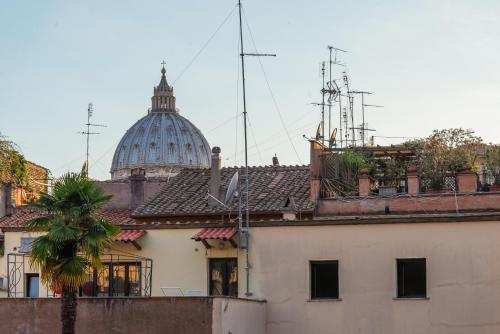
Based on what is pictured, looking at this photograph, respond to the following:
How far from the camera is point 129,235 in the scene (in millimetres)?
33031

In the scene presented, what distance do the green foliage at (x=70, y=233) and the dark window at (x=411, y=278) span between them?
7505 mm

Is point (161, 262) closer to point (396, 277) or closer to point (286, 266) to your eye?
point (286, 266)

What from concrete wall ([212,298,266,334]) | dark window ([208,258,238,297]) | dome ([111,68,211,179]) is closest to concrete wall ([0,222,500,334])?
concrete wall ([212,298,266,334])

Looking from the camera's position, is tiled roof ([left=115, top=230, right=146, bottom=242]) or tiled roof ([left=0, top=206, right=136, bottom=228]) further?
tiled roof ([left=0, top=206, right=136, bottom=228])

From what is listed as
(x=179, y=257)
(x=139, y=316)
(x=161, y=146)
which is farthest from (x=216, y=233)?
(x=161, y=146)

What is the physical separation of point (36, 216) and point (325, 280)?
1296 centimetres

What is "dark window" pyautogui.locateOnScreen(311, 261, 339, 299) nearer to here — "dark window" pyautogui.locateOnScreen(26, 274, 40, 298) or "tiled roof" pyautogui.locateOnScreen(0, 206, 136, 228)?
"tiled roof" pyautogui.locateOnScreen(0, 206, 136, 228)

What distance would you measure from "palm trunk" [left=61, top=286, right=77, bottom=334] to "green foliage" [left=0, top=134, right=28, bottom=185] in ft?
60.5

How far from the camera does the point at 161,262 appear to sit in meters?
33.1

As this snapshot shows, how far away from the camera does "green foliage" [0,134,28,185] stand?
44812 millimetres

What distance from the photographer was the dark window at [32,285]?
3569cm

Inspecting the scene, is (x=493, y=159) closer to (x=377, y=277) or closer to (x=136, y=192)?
(x=136, y=192)

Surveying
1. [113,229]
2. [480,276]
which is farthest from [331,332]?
[113,229]

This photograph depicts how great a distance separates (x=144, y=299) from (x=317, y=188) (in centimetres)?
1016
